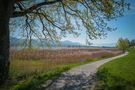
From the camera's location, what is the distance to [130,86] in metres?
12.1

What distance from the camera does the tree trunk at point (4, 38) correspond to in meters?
14.3

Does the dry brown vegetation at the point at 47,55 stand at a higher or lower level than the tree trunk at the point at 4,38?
lower

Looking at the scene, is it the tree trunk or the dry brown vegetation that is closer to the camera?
the tree trunk

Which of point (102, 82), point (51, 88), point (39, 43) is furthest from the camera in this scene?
point (39, 43)

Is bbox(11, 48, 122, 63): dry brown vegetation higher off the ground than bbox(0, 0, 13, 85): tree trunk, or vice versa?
bbox(0, 0, 13, 85): tree trunk

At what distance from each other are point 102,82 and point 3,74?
5.23 meters

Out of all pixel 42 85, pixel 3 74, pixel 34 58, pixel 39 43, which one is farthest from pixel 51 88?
pixel 34 58

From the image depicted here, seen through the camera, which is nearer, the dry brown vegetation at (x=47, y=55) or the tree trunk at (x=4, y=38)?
the tree trunk at (x=4, y=38)

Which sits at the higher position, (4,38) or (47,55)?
(4,38)

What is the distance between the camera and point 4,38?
14398 mm

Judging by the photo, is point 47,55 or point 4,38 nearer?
point 4,38

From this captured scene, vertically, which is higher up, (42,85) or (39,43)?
(39,43)

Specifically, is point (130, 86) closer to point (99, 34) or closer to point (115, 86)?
point (115, 86)

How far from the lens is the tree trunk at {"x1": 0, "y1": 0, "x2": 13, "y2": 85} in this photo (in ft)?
46.8
